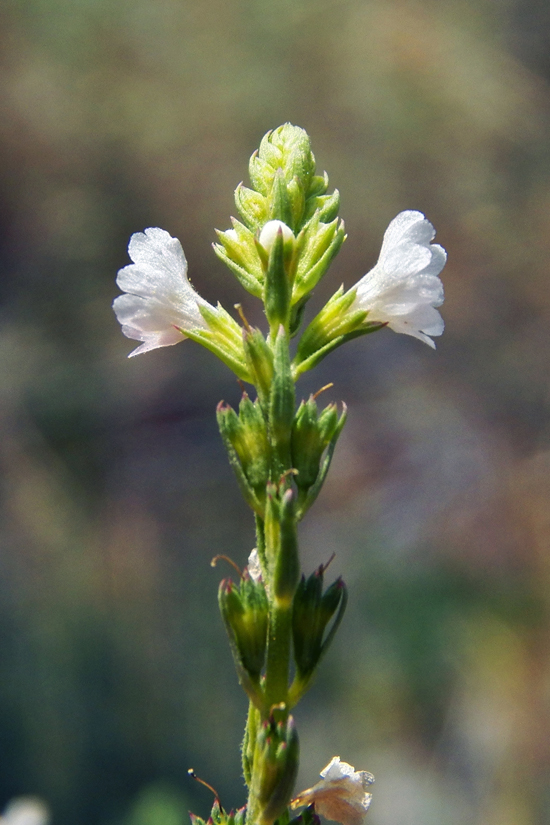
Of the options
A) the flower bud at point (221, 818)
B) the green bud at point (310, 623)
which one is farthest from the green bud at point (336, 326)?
the flower bud at point (221, 818)

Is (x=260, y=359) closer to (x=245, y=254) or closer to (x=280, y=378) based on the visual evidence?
(x=280, y=378)

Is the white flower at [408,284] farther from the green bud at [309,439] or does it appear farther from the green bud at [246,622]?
the green bud at [246,622]

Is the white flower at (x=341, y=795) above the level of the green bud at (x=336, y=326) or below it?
below

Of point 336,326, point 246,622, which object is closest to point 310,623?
point 246,622

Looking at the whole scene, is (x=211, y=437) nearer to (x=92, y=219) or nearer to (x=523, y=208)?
(x=92, y=219)

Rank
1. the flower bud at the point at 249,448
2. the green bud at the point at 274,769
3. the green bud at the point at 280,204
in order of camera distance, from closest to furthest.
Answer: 1. the green bud at the point at 274,769
2. the flower bud at the point at 249,448
3. the green bud at the point at 280,204

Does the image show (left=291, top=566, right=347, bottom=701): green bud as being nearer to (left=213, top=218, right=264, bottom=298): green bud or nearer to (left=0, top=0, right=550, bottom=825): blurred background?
(left=213, top=218, right=264, bottom=298): green bud

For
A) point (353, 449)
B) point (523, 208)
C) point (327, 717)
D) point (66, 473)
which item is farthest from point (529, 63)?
point (327, 717)

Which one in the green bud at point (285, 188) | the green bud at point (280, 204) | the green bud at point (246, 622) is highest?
the green bud at point (285, 188)
